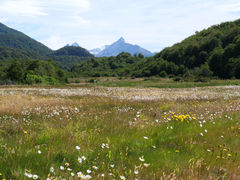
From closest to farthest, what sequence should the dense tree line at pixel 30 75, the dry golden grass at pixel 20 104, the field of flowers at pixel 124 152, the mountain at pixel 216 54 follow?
the field of flowers at pixel 124 152 < the dry golden grass at pixel 20 104 < the dense tree line at pixel 30 75 < the mountain at pixel 216 54

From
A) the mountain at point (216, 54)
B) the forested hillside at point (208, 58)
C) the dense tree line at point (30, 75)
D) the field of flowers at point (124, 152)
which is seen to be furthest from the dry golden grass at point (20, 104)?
the mountain at point (216, 54)

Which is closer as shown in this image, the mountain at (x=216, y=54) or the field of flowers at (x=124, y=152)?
the field of flowers at (x=124, y=152)

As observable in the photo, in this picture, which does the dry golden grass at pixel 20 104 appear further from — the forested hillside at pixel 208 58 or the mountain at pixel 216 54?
the mountain at pixel 216 54

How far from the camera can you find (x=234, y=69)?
81.6 m

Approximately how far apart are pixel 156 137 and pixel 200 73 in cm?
8979

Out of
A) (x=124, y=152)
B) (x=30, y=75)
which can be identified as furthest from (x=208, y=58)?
(x=124, y=152)

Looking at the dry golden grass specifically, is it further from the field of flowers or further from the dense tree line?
the dense tree line

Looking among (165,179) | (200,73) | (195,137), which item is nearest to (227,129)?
(195,137)

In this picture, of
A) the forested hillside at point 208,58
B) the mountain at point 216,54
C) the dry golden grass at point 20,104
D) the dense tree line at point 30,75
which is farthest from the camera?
the mountain at point 216,54

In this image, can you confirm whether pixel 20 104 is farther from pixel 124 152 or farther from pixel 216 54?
pixel 216 54

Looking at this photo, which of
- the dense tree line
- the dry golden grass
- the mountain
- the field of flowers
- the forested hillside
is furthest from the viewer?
the mountain

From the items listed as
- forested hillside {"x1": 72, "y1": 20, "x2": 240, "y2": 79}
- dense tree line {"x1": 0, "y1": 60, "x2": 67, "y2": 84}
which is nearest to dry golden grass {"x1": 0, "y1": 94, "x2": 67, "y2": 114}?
dense tree line {"x1": 0, "y1": 60, "x2": 67, "y2": 84}

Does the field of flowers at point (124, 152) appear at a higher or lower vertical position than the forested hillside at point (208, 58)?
lower

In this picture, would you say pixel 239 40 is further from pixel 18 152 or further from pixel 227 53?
pixel 18 152
